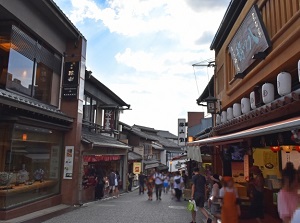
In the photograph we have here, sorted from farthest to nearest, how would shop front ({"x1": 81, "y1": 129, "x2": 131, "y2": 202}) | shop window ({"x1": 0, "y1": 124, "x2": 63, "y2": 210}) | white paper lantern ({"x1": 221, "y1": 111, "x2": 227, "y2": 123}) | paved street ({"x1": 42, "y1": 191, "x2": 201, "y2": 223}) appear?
shop front ({"x1": 81, "y1": 129, "x2": 131, "y2": 202}) → white paper lantern ({"x1": 221, "y1": 111, "x2": 227, "y2": 123}) → paved street ({"x1": 42, "y1": 191, "x2": 201, "y2": 223}) → shop window ({"x1": 0, "y1": 124, "x2": 63, "y2": 210})

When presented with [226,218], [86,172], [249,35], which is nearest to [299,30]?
[249,35]

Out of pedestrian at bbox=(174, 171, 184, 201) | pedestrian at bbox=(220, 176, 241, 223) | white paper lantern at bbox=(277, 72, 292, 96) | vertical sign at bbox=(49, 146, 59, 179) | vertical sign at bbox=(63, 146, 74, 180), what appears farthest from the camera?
pedestrian at bbox=(174, 171, 184, 201)

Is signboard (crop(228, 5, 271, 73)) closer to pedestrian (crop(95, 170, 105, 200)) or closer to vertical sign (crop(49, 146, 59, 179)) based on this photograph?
vertical sign (crop(49, 146, 59, 179))

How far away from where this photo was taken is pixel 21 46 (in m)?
11.8

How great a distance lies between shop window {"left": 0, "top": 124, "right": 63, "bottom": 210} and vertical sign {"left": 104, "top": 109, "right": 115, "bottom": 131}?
8.12 metres

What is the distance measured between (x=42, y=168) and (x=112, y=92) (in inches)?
468

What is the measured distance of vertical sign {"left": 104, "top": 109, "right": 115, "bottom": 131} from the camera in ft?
74.2

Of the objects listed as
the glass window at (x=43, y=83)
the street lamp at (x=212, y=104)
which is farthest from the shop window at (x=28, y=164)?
the street lamp at (x=212, y=104)

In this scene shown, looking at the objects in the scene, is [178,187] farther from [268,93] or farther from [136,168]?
[268,93]

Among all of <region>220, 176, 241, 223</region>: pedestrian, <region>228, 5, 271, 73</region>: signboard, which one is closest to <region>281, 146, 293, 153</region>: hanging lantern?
<region>228, 5, 271, 73</region>: signboard

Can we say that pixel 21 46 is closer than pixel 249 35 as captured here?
No

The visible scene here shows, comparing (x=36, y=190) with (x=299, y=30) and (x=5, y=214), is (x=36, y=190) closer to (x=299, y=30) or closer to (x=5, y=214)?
(x=5, y=214)

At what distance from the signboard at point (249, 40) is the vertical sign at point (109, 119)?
12209mm

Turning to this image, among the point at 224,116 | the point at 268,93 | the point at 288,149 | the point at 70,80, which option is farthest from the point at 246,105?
the point at 70,80
